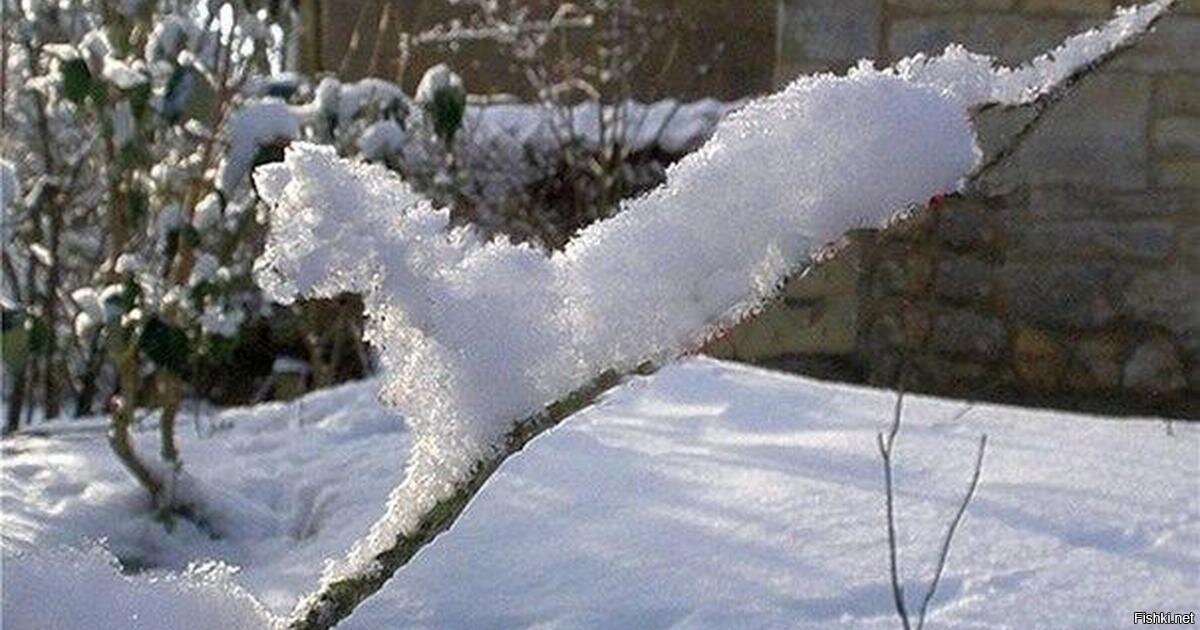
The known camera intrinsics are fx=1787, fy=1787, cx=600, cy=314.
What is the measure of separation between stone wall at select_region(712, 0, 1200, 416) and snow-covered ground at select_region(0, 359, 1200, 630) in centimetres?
135

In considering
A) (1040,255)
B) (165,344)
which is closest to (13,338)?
(165,344)

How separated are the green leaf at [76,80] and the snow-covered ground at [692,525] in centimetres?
73

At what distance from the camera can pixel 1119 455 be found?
2.77 m

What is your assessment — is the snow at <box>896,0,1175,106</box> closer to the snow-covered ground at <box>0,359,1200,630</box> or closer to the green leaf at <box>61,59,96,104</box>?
the snow-covered ground at <box>0,359,1200,630</box>

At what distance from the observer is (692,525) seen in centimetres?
232

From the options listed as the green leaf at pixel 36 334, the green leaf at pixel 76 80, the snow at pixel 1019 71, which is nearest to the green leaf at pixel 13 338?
the green leaf at pixel 36 334

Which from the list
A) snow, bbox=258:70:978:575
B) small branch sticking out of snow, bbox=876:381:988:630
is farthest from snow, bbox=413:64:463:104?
snow, bbox=258:70:978:575

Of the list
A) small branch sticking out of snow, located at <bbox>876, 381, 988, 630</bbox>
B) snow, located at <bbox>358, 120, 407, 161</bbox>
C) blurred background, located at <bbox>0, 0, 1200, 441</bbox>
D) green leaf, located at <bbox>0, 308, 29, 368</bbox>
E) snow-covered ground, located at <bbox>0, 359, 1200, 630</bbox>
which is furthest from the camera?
snow, located at <bbox>358, 120, 407, 161</bbox>

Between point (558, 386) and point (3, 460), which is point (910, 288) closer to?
point (3, 460)

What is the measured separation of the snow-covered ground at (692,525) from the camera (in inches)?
76.7

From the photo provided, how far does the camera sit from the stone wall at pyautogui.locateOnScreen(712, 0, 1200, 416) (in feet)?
15.4

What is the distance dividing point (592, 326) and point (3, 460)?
270 centimetres

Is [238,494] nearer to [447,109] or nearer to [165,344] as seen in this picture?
[165,344]

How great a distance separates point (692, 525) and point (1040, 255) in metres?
2.76
